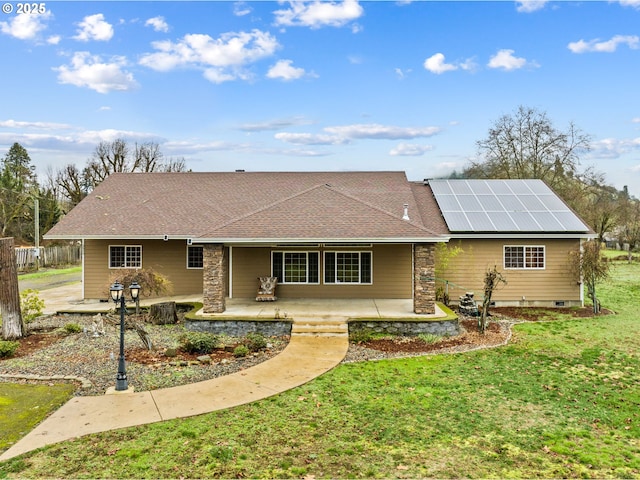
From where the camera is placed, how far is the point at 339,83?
20797mm

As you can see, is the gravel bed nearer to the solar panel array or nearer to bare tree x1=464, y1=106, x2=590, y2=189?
the solar panel array

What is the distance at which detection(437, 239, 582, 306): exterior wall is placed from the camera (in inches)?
629

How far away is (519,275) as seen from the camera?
16062 millimetres

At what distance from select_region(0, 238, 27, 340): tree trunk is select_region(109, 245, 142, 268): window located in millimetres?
4884

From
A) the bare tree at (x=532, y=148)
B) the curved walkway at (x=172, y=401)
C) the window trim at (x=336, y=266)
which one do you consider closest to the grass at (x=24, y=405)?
the curved walkway at (x=172, y=401)

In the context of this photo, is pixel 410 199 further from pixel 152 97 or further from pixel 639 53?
pixel 152 97

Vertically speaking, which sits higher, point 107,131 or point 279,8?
point 107,131

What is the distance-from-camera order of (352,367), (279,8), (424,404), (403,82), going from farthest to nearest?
(403,82)
(279,8)
(352,367)
(424,404)

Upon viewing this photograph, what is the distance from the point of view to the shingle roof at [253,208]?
12711mm

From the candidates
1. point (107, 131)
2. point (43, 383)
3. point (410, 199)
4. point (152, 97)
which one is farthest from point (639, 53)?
point (107, 131)

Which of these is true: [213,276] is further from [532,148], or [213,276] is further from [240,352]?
[532,148]

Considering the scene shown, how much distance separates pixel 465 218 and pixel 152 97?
52.2 ft

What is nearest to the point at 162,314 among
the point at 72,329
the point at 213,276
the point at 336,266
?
the point at 213,276

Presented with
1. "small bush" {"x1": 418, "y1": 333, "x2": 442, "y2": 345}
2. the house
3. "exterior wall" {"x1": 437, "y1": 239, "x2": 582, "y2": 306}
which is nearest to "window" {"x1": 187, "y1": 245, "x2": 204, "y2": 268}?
the house
